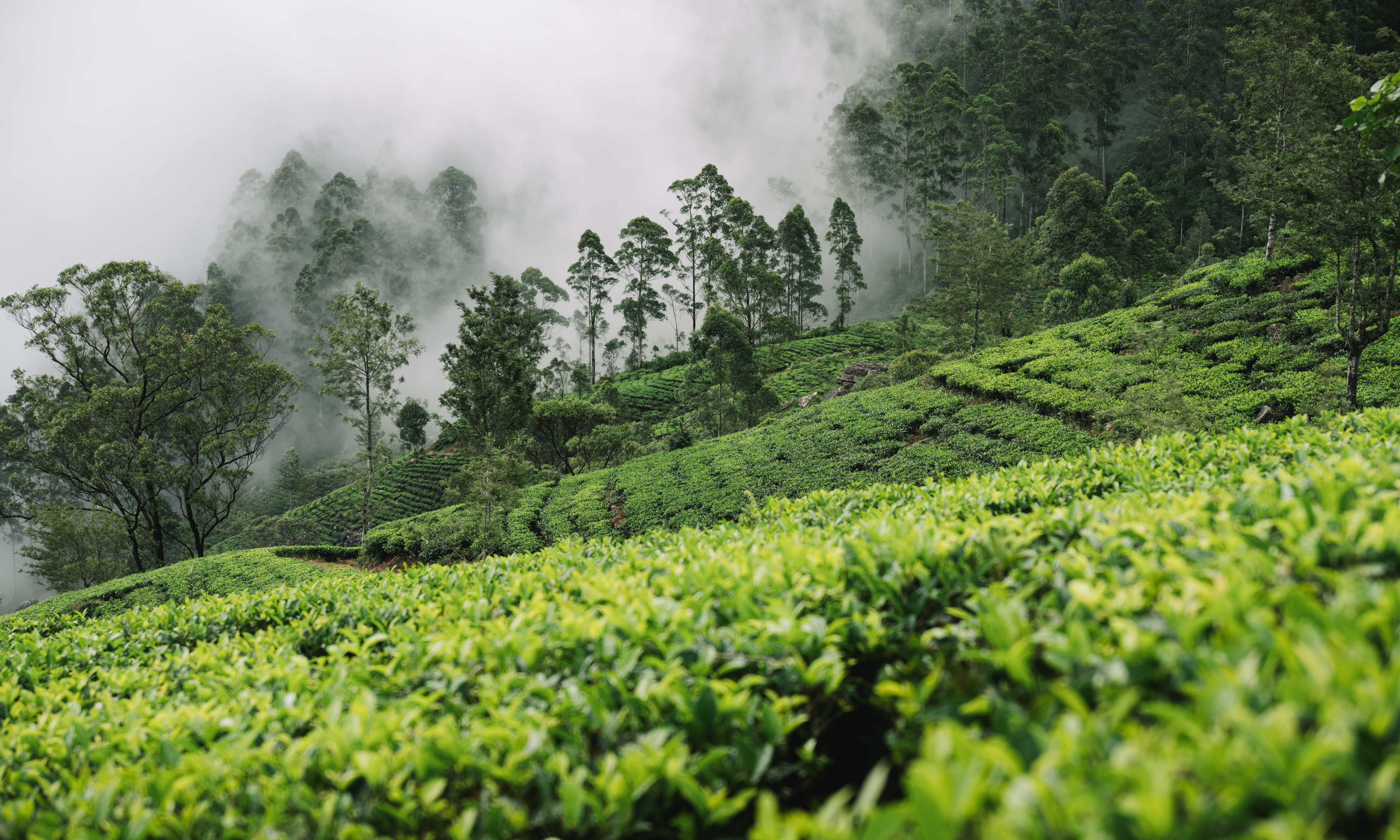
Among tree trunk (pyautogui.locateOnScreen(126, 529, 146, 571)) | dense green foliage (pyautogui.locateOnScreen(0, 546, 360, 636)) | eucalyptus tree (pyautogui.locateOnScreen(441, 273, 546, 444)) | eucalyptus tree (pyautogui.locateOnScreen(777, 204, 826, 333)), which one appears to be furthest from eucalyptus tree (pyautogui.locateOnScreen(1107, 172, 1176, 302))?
tree trunk (pyautogui.locateOnScreen(126, 529, 146, 571))

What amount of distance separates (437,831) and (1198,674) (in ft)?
6.57

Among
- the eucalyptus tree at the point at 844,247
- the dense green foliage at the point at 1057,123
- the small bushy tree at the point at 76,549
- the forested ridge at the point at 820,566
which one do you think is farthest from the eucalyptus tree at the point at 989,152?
the small bushy tree at the point at 76,549

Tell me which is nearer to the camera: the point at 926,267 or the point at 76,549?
the point at 76,549

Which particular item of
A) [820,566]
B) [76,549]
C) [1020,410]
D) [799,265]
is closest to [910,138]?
[799,265]

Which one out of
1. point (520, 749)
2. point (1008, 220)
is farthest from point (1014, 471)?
point (1008, 220)

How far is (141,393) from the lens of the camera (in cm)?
1850

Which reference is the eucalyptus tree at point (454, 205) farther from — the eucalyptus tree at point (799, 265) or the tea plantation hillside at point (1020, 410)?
the tea plantation hillside at point (1020, 410)

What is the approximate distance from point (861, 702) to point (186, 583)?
64.0 feet

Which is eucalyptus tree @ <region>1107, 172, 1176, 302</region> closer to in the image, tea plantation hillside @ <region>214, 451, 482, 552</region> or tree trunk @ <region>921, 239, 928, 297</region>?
tree trunk @ <region>921, 239, 928, 297</region>

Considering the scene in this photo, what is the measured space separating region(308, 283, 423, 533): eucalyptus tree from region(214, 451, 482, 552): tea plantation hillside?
36.6 feet

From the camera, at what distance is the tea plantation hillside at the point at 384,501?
34.8m

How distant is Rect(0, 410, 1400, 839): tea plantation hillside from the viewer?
990 millimetres

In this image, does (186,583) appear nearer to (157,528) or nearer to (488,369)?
(157,528)

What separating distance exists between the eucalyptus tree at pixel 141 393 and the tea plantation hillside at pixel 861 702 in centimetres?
2034
